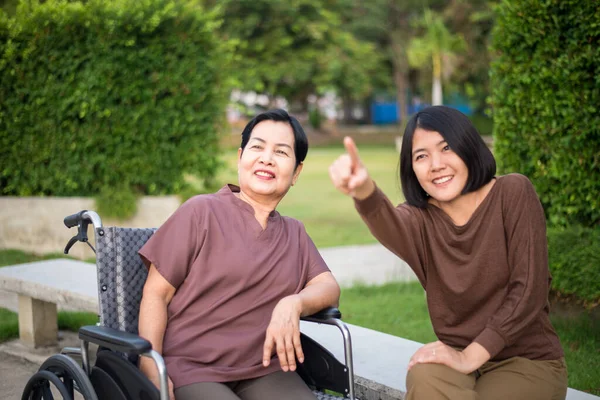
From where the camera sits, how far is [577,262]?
4.73m

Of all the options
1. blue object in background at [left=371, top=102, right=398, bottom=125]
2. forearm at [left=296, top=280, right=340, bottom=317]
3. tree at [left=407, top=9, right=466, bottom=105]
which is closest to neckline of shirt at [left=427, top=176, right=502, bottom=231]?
forearm at [left=296, top=280, right=340, bottom=317]

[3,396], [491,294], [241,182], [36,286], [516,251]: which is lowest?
[3,396]

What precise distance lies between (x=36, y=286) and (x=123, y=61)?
3903 millimetres

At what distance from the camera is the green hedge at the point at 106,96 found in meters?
7.93

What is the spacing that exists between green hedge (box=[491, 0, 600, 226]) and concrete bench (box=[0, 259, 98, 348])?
3.11 m

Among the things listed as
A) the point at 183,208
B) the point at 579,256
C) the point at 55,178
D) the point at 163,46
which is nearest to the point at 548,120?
the point at 579,256

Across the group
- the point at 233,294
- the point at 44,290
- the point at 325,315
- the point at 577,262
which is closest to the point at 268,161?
the point at 233,294

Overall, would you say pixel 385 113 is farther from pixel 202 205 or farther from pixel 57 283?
pixel 202 205

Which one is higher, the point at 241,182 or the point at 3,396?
the point at 241,182

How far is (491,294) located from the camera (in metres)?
2.48

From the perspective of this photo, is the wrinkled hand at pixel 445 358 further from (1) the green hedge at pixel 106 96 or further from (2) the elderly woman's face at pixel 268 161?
(1) the green hedge at pixel 106 96

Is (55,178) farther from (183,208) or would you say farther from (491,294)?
(491,294)

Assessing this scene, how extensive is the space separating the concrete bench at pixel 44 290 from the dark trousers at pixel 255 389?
6.79 feet

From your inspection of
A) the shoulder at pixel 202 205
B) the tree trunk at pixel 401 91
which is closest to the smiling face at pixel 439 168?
the shoulder at pixel 202 205
